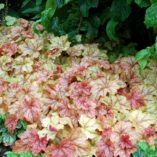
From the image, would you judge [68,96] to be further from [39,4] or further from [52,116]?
[39,4]

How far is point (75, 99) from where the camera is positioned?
280 centimetres

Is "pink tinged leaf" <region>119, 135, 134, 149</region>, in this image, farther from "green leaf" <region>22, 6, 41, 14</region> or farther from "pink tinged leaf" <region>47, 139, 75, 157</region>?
"green leaf" <region>22, 6, 41, 14</region>

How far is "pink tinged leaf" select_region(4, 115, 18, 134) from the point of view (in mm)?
2742

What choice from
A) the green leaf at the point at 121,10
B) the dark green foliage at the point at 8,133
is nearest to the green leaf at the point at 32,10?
the green leaf at the point at 121,10

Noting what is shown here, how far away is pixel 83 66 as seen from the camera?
123 inches

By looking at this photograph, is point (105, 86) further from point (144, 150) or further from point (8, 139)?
point (8, 139)

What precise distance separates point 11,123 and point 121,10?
3.93 feet

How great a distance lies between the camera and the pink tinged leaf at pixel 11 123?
2742 mm

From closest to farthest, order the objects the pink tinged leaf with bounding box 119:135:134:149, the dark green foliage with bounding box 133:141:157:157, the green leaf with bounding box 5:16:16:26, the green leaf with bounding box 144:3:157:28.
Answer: the dark green foliage with bounding box 133:141:157:157 < the pink tinged leaf with bounding box 119:135:134:149 < the green leaf with bounding box 144:3:157:28 < the green leaf with bounding box 5:16:16:26

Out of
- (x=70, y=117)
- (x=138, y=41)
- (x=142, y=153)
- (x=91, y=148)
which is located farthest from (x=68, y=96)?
(x=138, y=41)

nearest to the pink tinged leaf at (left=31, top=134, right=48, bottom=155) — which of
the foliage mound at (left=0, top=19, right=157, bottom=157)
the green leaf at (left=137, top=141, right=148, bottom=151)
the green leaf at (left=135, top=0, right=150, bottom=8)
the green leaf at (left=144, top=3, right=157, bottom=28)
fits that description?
the foliage mound at (left=0, top=19, right=157, bottom=157)

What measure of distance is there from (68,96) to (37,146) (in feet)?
1.57

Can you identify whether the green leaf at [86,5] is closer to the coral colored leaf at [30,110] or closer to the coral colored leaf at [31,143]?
the coral colored leaf at [30,110]

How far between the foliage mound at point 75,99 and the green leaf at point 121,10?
0.33 metres
